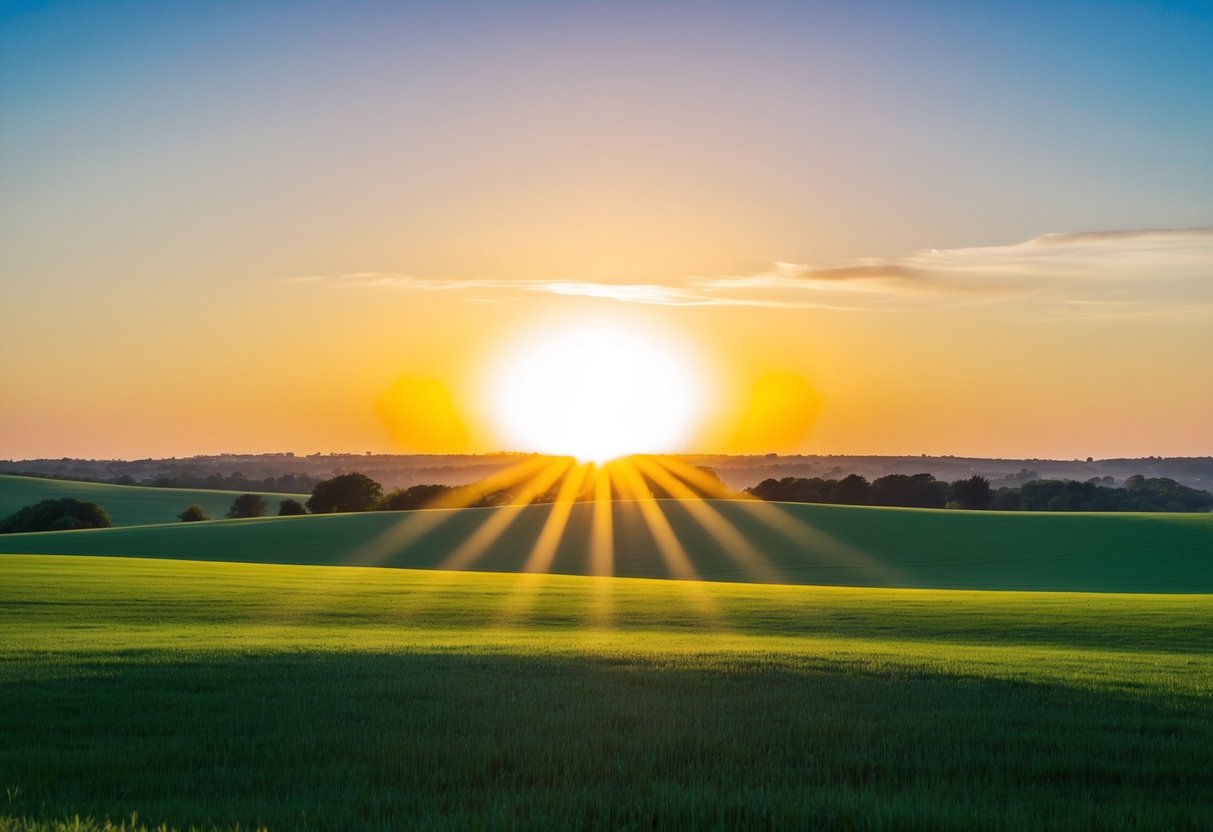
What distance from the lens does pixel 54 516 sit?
98.4 m

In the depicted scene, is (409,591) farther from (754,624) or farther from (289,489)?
(289,489)

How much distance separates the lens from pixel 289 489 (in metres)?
176

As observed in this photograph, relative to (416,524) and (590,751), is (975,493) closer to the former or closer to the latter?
(416,524)

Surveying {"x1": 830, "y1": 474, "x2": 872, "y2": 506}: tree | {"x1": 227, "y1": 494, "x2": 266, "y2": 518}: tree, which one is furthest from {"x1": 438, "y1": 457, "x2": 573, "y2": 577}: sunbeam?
{"x1": 830, "y1": 474, "x2": 872, "y2": 506}: tree

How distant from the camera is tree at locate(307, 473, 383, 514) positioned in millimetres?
113062

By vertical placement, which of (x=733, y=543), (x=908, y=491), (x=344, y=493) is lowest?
(x=733, y=543)

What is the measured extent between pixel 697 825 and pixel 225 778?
3705mm

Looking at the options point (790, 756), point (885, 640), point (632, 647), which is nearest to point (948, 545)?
point (885, 640)

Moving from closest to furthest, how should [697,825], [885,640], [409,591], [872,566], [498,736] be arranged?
[697,825], [498,736], [885,640], [409,591], [872,566]

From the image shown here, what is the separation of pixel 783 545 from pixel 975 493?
5378 centimetres

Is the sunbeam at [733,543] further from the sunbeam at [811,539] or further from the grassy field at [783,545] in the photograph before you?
the sunbeam at [811,539]

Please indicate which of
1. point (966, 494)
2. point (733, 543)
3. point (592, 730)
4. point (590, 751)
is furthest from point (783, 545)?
point (590, 751)

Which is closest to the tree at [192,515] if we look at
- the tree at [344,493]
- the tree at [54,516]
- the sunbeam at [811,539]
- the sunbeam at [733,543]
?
the tree at [54,516]

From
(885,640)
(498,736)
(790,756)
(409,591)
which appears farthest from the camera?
(409,591)
